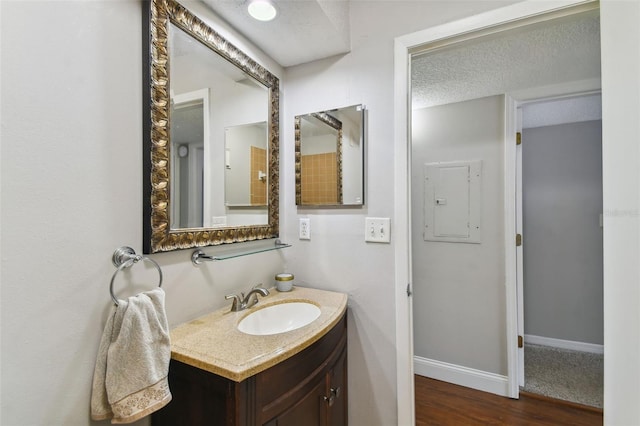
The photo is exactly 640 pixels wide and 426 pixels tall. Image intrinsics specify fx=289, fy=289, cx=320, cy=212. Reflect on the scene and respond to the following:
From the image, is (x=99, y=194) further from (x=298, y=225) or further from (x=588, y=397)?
(x=588, y=397)

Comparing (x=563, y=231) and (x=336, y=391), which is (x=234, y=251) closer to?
(x=336, y=391)

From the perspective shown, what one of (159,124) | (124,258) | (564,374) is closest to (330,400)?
(124,258)

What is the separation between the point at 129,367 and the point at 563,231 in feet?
11.7

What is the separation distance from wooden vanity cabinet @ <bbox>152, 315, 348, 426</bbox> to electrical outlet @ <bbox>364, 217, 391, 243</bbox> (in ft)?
1.69

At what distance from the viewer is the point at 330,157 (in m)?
1.57

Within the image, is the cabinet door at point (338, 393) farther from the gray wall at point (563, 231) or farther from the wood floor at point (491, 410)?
the gray wall at point (563, 231)

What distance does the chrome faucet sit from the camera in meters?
1.25

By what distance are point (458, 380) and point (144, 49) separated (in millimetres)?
2792

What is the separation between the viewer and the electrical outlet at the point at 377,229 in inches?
56.1

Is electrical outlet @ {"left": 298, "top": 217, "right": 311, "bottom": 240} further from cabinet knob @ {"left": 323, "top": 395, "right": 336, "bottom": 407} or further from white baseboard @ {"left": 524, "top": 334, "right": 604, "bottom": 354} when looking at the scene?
white baseboard @ {"left": 524, "top": 334, "right": 604, "bottom": 354}

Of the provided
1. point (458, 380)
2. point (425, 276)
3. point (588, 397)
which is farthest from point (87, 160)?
point (588, 397)

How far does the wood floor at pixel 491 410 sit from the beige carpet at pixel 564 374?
0.12 meters

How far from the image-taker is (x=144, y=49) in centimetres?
95

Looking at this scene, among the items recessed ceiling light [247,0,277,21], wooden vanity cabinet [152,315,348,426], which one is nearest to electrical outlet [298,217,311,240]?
wooden vanity cabinet [152,315,348,426]
